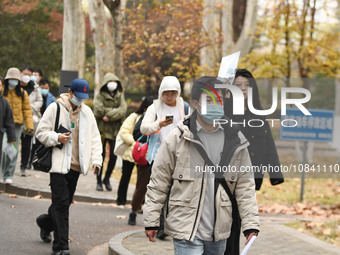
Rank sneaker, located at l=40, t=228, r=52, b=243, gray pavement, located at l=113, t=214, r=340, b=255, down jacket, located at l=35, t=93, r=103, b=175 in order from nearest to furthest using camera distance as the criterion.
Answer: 1. down jacket, located at l=35, t=93, r=103, b=175
2. gray pavement, located at l=113, t=214, r=340, b=255
3. sneaker, located at l=40, t=228, r=52, b=243

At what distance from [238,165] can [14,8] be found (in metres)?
20.9

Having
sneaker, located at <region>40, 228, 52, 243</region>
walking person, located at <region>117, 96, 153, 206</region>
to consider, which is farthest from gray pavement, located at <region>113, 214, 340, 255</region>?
walking person, located at <region>117, 96, 153, 206</region>

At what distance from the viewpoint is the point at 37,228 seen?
9.12m

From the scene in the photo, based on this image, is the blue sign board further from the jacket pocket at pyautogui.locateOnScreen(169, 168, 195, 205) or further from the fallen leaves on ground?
the jacket pocket at pyautogui.locateOnScreen(169, 168, 195, 205)

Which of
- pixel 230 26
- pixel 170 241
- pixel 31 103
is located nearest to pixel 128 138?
pixel 170 241

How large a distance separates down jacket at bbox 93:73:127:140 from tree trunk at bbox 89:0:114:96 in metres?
7.67

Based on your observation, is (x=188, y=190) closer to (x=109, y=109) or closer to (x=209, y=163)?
(x=209, y=163)

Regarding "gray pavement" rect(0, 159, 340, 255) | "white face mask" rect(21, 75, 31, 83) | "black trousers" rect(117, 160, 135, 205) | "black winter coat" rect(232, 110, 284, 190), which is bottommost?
"gray pavement" rect(0, 159, 340, 255)

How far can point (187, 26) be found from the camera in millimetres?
23391

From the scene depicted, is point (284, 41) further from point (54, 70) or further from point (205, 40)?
point (54, 70)

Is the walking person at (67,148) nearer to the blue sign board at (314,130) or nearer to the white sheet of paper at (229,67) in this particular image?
the white sheet of paper at (229,67)

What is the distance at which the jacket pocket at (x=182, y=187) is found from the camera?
4.79m

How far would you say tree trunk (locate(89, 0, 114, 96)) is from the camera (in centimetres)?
2050

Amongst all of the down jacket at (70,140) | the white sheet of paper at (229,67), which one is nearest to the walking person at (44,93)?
the down jacket at (70,140)
